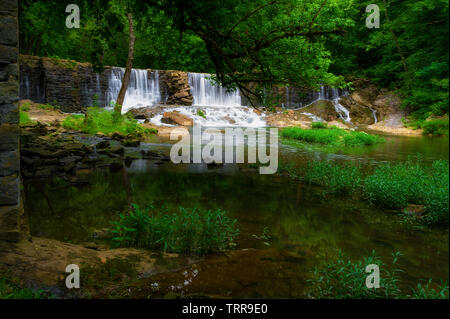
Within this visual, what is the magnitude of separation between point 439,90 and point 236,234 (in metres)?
3.23

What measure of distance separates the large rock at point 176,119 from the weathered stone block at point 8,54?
1870 centimetres

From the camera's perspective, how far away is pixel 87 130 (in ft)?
51.6

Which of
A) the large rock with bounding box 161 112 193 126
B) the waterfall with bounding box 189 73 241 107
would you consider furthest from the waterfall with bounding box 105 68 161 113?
the large rock with bounding box 161 112 193 126

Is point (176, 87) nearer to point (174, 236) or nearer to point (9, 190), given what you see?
point (174, 236)

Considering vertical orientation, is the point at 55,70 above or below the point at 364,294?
above

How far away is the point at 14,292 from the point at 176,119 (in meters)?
20.0

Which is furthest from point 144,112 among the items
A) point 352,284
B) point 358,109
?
point 352,284

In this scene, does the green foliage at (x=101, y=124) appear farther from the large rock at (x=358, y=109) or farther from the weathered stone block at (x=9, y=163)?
the large rock at (x=358, y=109)

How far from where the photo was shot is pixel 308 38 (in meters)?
5.01

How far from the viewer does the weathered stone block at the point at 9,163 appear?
318 cm
